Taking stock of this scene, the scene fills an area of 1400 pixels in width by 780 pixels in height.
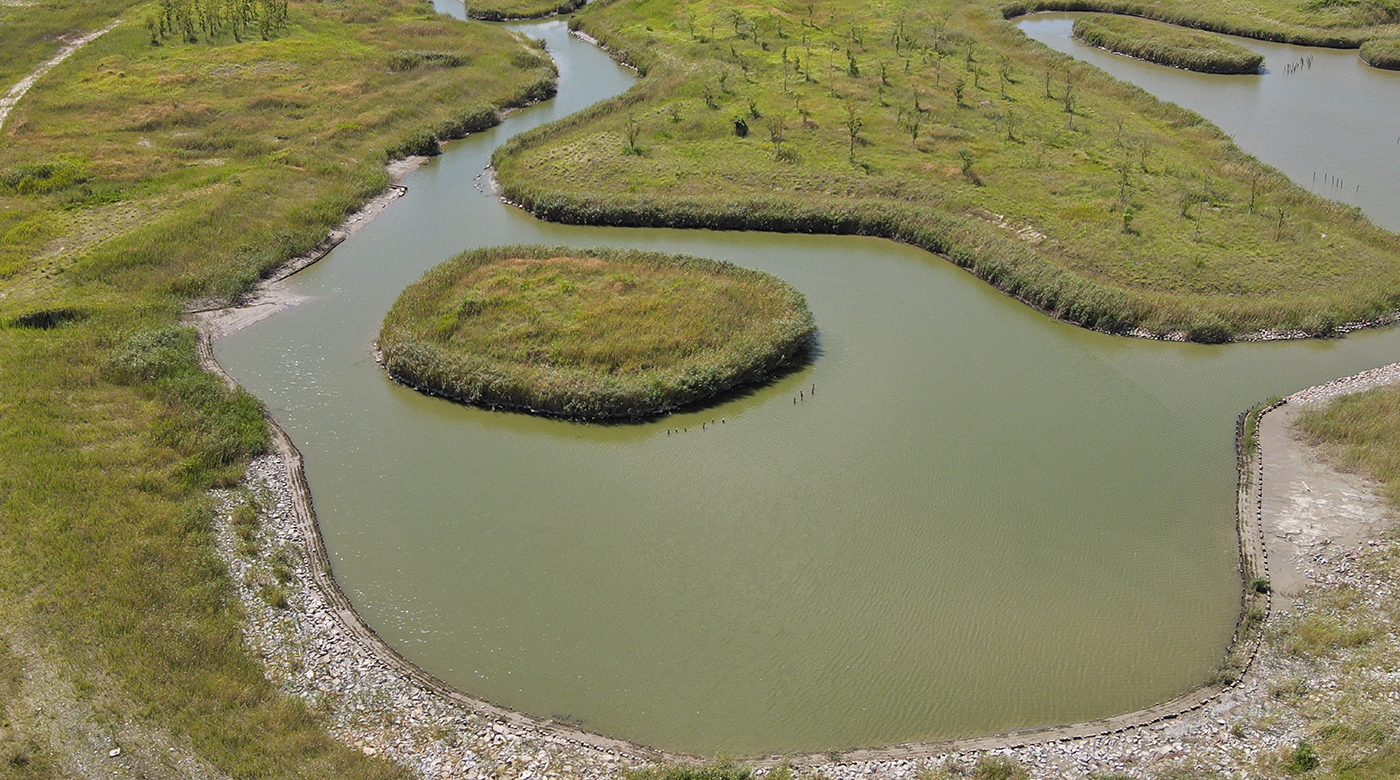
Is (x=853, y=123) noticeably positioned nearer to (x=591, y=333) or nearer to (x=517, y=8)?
(x=591, y=333)

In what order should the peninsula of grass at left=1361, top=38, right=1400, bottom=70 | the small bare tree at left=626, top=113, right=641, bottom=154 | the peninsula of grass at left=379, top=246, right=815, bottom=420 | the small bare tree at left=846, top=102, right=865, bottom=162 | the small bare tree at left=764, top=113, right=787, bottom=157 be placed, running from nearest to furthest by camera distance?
the peninsula of grass at left=379, top=246, right=815, bottom=420
the small bare tree at left=846, top=102, right=865, bottom=162
the small bare tree at left=764, top=113, right=787, bottom=157
the small bare tree at left=626, top=113, right=641, bottom=154
the peninsula of grass at left=1361, top=38, right=1400, bottom=70

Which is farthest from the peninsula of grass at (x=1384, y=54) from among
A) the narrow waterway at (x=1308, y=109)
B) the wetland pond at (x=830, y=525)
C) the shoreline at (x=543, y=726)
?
the shoreline at (x=543, y=726)

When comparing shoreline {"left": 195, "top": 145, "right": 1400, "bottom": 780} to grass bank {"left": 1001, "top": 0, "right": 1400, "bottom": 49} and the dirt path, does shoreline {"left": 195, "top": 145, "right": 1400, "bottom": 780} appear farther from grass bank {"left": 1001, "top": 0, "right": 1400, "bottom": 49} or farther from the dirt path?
grass bank {"left": 1001, "top": 0, "right": 1400, "bottom": 49}

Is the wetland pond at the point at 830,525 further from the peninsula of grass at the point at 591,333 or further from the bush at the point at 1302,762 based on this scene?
the bush at the point at 1302,762

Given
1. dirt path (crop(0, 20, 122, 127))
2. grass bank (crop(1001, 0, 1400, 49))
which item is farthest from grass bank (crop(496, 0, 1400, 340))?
dirt path (crop(0, 20, 122, 127))

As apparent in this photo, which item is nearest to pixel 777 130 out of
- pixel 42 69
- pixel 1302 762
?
pixel 1302 762
